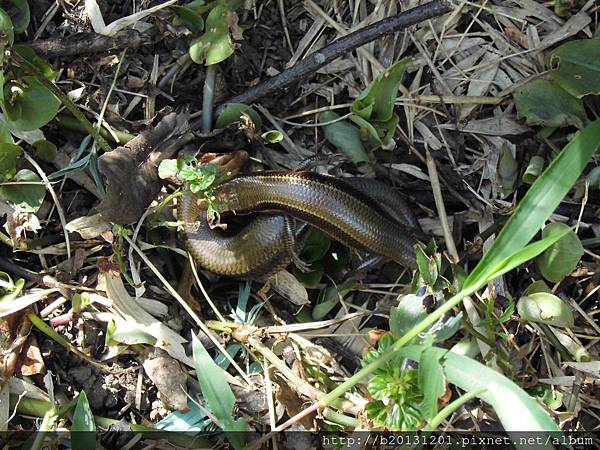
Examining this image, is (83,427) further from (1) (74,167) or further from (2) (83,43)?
(2) (83,43)

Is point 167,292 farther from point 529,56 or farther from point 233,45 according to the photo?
point 529,56

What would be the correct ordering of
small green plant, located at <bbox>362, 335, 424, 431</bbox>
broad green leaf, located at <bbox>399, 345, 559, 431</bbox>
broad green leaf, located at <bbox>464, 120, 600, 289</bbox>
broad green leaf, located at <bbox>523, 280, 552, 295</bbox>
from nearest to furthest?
broad green leaf, located at <bbox>399, 345, 559, 431</bbox>, broad green leaf, located at <bbox>464, 120, 600, 289</bbox>, small green plant, located at <bbox>362, 335, 424, 431</bbox>, broad green leaf, located at <bbox>523, 280, 552, 295</bbox>

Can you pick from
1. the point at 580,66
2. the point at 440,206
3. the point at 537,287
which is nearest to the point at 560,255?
the point at 537,287

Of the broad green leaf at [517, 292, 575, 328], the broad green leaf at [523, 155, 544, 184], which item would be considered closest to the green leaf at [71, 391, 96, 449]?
the broad green leaf at [517, 292, 575, 328]

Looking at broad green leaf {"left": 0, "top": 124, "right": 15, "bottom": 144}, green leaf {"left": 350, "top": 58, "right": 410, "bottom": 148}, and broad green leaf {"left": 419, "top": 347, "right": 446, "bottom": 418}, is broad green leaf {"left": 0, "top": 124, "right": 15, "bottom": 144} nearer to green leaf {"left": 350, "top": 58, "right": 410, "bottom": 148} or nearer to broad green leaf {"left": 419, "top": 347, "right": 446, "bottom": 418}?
green leaf {"left": 350, "top": 58, "right": 410, "bottom": 148}

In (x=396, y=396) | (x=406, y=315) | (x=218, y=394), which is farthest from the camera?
(x=218, y=394)

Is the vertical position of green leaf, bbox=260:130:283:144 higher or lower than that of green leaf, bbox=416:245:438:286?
higher
